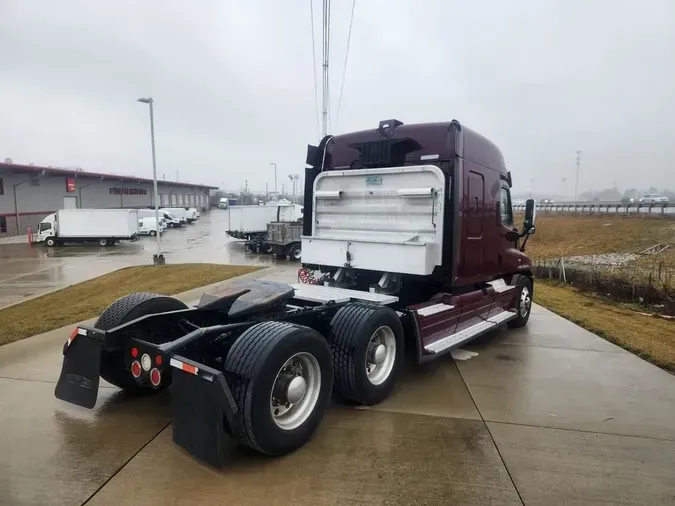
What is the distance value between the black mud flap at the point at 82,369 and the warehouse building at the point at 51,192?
122 ft

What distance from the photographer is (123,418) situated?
13.1ft

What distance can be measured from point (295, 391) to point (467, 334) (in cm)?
296

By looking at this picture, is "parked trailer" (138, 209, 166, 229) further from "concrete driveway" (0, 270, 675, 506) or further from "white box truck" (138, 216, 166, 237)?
"concrete driveway" (0, 270, 675, 506)

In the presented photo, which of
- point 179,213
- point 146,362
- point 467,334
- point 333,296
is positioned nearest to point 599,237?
point 467,334

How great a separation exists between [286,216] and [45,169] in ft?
75.0

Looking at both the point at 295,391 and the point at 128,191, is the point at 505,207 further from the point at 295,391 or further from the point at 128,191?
the point at 128,191

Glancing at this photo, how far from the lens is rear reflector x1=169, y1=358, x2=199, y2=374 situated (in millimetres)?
3065

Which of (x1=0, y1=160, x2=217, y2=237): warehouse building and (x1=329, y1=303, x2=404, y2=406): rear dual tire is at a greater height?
(x1=0, y1=160, x2=217, y2=237): warehouse building

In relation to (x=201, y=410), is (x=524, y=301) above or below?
below

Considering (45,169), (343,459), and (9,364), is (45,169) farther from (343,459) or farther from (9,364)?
(343,459)

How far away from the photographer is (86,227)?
2889cm

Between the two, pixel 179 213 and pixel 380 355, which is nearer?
pixel 380 355

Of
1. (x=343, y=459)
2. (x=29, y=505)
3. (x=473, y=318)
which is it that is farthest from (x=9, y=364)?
(x=473, y=318)

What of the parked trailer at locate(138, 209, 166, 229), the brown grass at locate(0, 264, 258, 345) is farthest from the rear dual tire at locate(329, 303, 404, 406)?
the parked trailer at locate(138, 209, 166, 229)
